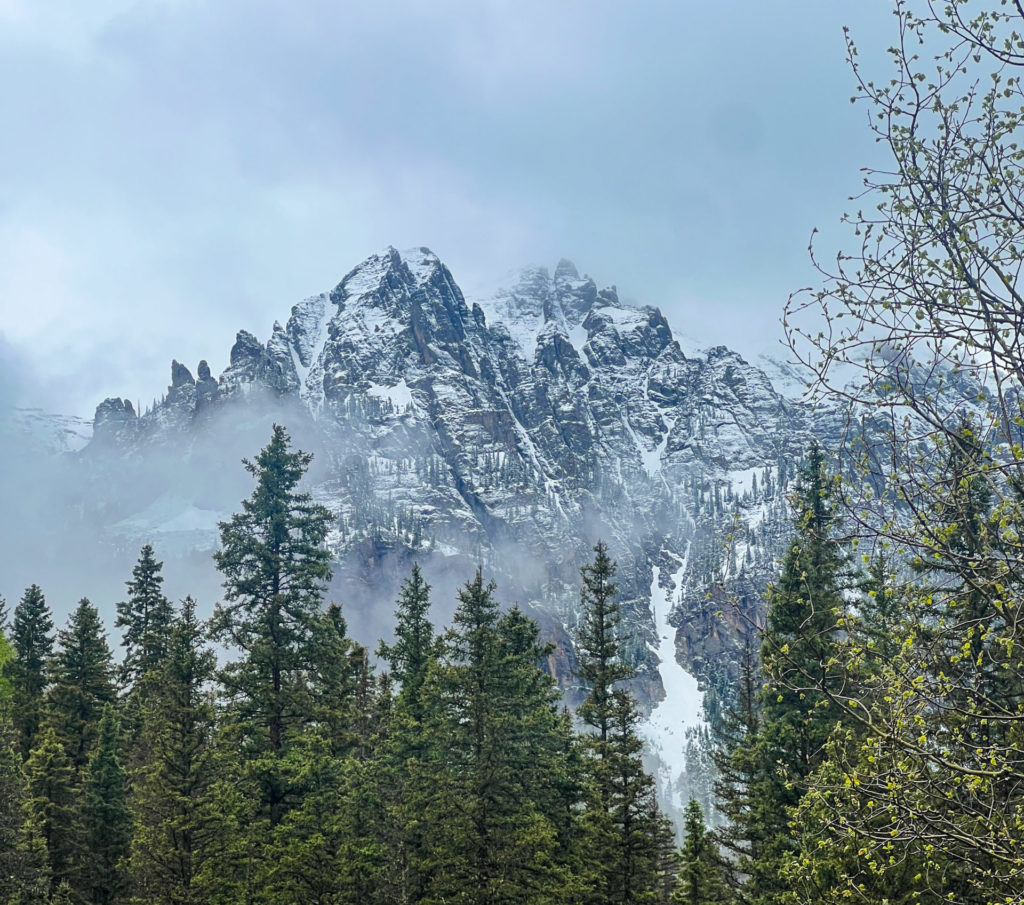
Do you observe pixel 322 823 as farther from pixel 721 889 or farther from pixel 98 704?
pixel 98 704

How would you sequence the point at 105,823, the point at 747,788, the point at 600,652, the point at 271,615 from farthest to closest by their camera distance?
the point at 600,652, the point at 105,823, the point at 747,788, the point at 271,615

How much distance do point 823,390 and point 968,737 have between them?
324cm

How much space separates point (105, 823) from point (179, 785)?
761 centimetres

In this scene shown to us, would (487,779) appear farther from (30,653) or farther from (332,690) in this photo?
(30,653)

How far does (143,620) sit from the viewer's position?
3681 cm

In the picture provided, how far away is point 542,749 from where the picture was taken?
75.6ft

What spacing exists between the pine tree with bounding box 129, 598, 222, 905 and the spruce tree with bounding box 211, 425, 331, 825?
33.2 inches

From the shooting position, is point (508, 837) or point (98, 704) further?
point (98, 704)

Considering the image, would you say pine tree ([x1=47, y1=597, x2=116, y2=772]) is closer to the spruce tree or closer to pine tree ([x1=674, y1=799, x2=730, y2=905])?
the spruce tree

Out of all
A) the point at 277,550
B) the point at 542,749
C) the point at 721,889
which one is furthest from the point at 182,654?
the point at 721,889

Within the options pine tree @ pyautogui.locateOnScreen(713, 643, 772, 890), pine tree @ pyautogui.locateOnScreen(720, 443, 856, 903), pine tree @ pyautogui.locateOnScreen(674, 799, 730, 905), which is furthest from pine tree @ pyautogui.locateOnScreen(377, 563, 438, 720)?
pine tree @ pyautogui.locateOnScreen(720, 443, 856, 903)

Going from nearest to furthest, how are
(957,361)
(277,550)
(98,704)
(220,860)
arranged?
(957,361) → (220,860) → (277,550) → (98,704)

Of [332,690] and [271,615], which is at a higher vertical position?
[271,615]

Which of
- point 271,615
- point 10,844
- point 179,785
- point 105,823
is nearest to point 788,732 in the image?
point 271,615
